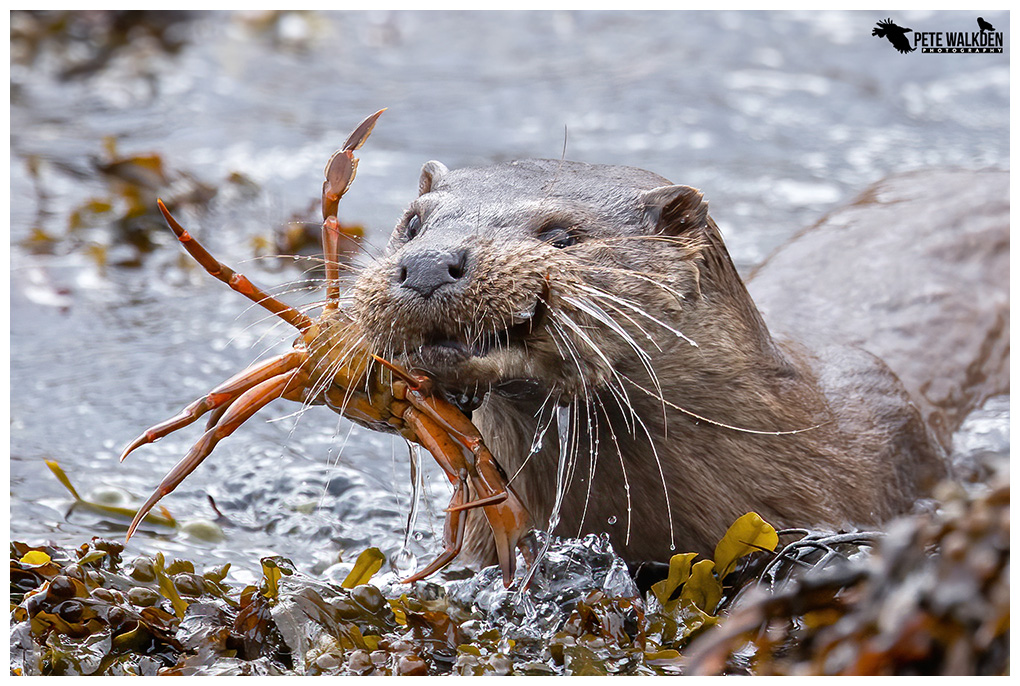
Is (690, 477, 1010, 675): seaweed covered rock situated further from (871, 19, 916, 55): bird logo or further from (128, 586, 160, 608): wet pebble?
(871, 19, 916, 55): bird logo

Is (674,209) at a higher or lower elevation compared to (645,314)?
higher

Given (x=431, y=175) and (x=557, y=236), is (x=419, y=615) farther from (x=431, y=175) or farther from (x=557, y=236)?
(x=431, y=175)

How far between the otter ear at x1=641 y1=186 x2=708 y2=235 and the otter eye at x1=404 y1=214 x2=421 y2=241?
1.96 ft

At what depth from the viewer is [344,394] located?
3.05 m

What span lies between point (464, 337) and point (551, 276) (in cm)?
26

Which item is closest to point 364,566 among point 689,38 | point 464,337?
point 464,337

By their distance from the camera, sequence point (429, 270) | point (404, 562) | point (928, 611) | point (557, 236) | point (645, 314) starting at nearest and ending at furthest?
point (928, 611) → point (429, 270) → point (645, 314) → point (557, 236) → point (404, 562)

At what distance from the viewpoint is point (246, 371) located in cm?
304

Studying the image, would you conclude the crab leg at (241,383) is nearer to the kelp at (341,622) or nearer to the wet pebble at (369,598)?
the kelp at (341,622)

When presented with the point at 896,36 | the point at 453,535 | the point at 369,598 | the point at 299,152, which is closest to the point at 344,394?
the point at 453,535

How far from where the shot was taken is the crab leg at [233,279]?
2898 mm

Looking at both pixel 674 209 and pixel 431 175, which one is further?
pixel 431 175

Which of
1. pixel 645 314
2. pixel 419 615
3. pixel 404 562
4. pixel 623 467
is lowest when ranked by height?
pixel 404 562

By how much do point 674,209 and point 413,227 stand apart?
69 centimetres
